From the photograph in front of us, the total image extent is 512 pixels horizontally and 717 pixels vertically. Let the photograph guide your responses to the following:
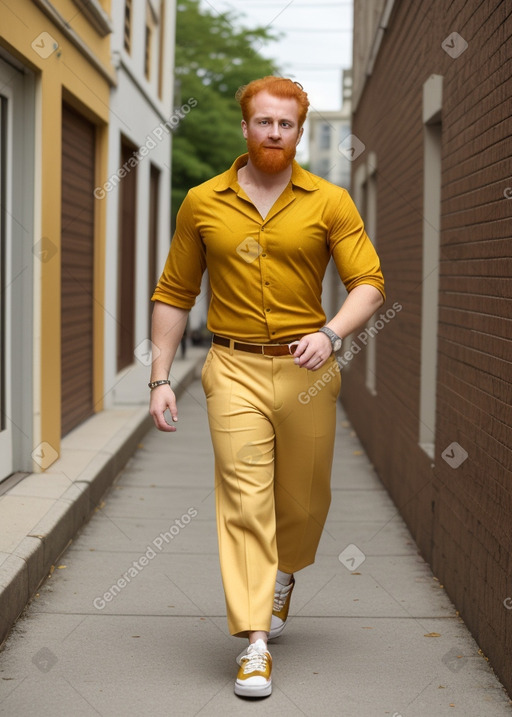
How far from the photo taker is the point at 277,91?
4098mm

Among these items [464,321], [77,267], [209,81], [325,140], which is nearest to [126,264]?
[77,267]

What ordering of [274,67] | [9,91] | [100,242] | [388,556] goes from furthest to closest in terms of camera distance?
[274,67]
[100,242]
[9,91]
[388,556]

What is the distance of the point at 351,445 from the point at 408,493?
3.96 metres

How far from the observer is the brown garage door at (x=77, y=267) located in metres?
9.34

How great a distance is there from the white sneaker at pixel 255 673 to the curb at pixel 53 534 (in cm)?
108

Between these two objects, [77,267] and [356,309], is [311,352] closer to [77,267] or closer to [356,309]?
[356,309]

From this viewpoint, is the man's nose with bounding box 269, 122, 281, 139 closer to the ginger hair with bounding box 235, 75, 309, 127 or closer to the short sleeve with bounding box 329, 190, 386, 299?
the ginger hair with bounding box 235, 75, 309, 127

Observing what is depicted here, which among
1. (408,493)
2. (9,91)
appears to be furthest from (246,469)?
(9,91)

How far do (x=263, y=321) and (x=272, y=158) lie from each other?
587 millimetres

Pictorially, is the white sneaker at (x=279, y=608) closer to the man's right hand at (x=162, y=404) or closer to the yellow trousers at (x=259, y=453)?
the yellow trousers at (x=259, y=453)

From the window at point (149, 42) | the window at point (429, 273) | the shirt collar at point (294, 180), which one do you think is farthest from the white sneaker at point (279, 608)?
the window at point (149, 42)

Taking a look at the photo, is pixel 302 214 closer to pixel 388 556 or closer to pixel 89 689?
pixel 89 689

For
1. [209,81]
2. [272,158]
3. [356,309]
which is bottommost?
[356,309]

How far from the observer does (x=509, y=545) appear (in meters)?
4.21
